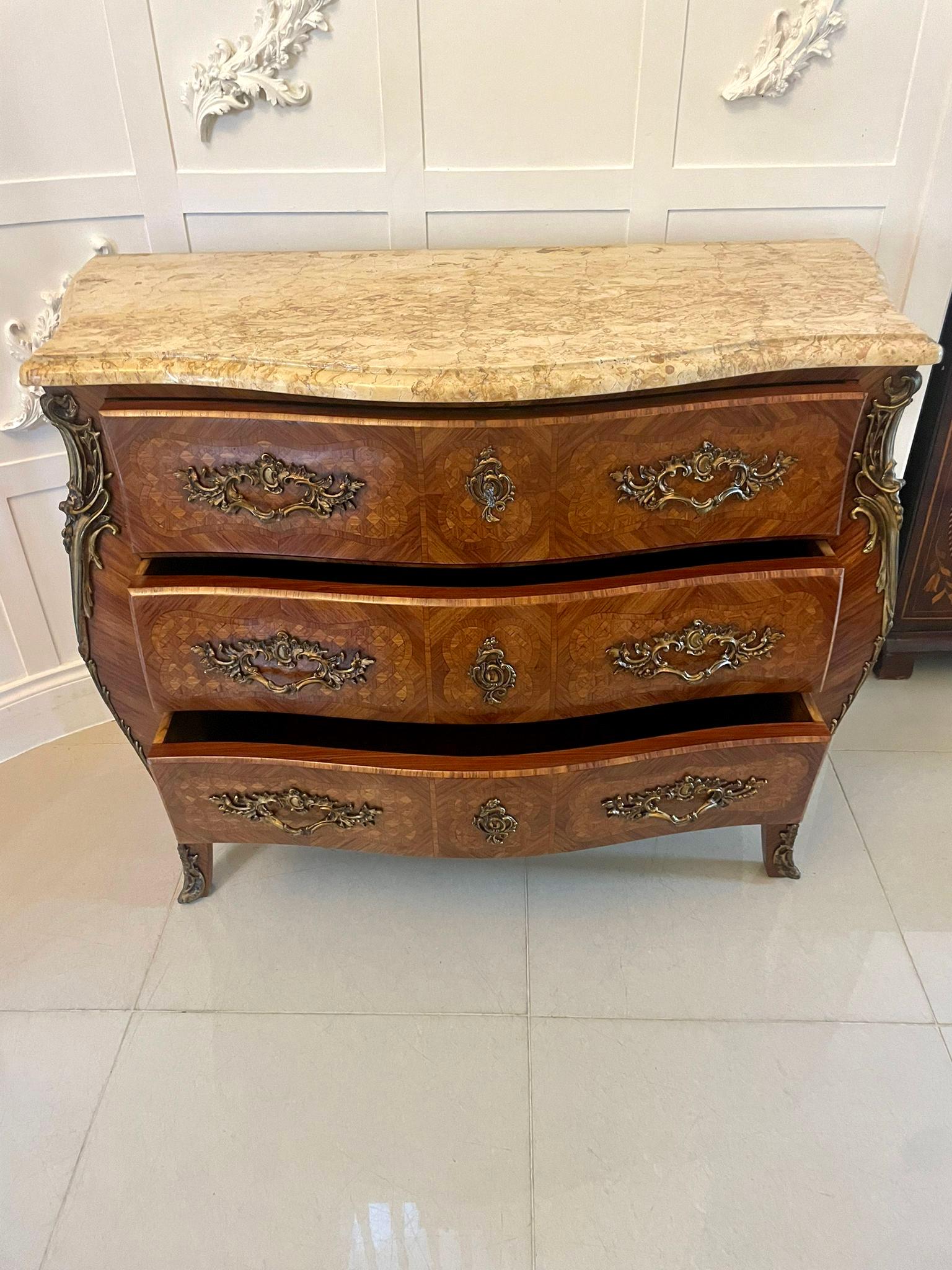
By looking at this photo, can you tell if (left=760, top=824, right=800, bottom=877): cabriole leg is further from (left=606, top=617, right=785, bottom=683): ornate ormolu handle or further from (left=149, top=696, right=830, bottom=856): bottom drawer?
(left=606, top=617, right=785, bottom=683): ornate ormolu handle

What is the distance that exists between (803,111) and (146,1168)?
6.15ft

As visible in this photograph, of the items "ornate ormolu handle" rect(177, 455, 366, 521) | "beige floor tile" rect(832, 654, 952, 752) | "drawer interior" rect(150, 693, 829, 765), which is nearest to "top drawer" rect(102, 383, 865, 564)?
"ornate ormolu handle" rect(177, 455, 366, 521)

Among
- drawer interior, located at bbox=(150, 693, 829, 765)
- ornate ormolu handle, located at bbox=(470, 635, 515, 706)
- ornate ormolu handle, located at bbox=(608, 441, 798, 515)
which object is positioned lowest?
drawer interior, located at bbox=(150, 693, 829, 765)

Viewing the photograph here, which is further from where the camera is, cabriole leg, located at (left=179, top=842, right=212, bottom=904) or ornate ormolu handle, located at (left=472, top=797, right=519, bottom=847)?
cabriole leg, located at (left=179, top=842, right=212, bottom=904)

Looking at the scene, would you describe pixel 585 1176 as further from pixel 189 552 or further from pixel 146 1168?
pixel 189 552

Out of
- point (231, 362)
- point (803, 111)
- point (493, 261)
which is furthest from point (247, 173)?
point (803, 111)

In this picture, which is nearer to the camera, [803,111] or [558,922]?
[803,111]

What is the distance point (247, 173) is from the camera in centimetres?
154

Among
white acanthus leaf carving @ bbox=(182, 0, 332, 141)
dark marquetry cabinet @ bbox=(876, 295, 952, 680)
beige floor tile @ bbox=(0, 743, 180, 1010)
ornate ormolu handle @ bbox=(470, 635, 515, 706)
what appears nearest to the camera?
ornate ormolu handle @ bbox=(470, 635, 515, 706)

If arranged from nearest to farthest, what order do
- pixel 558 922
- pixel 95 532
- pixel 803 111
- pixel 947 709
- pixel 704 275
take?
pixel 95 532, pixel 704 275, pixel 803 111, pixel 558 922, pixel 947 709

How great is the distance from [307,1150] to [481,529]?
2.94 ft

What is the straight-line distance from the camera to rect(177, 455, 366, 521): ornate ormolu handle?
1.21 meters

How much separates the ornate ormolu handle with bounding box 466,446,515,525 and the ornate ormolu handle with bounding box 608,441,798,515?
14 cm

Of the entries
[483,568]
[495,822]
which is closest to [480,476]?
[483,568]
